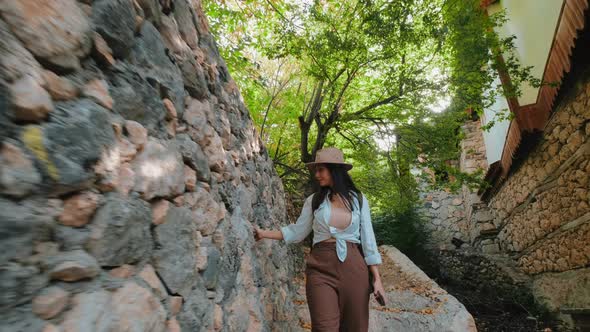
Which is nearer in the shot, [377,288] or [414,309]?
[377,288]

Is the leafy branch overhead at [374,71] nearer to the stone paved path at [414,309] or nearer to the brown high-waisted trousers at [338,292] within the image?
the stone paved path at [414,309]

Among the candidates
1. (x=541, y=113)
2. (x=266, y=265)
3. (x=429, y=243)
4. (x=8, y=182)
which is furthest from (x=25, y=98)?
(x=429, y=243)

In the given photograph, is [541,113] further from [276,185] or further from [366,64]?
[276,185]

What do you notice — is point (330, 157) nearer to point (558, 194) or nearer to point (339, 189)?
point (339, 189)

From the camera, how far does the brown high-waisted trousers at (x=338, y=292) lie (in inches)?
82.7

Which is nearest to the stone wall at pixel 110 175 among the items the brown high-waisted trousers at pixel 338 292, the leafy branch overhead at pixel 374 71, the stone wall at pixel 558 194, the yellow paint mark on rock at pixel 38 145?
the yellow paint mark on rock at pixel 38 145

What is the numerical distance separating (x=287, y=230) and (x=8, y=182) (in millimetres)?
1840

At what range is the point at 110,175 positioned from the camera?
1.02 meters

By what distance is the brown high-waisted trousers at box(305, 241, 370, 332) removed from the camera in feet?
6.89

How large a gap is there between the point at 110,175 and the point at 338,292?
163 centimetres

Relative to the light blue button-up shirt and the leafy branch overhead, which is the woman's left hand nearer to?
the light blue button-up shirt

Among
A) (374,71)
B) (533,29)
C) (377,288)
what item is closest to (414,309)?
(377,288)

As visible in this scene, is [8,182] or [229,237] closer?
[8,182]

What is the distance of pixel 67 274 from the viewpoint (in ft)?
2.77
